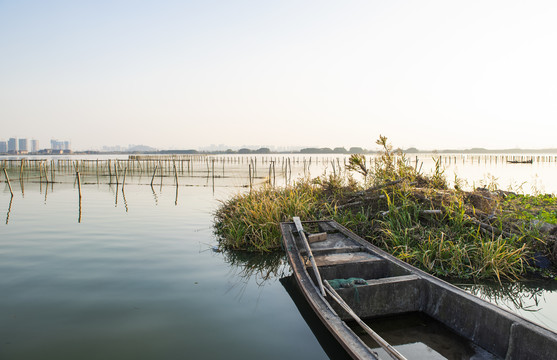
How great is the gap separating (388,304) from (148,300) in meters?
3.40

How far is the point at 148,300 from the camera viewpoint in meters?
5.03

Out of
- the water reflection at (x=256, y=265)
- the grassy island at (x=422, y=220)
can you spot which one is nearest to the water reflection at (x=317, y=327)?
the water reflection at (x=256, y=265)

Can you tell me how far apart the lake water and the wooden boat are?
0.68 m

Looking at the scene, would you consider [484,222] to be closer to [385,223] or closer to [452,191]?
[452,191]

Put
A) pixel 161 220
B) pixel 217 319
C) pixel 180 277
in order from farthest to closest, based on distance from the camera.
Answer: pixel 161 220 → pixel 180 277 → pixel 217 319

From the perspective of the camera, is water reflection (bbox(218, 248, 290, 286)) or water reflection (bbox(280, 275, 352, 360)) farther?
water reflection (bbox(218, 248, 290, 286))

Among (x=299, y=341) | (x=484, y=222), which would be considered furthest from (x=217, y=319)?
(x=484, y=222)

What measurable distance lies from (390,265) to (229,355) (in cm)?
244

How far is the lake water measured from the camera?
3854mm

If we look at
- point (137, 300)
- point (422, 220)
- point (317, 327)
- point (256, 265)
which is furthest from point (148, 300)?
point (422, 220)

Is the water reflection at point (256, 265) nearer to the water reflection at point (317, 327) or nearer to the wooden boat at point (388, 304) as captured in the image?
the water reflection at point (317, 327)

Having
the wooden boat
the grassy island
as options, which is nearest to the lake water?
the grassy island

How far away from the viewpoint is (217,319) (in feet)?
15.0

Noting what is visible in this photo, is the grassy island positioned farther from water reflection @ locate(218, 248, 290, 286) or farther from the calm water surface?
the calm water surface
